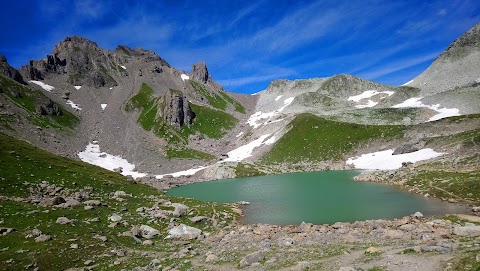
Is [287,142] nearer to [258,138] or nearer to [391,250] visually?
[258,138]

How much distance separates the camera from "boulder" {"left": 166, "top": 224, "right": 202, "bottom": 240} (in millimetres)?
37287

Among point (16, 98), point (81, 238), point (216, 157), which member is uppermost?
point (16, 98)

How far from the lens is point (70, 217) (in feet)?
126

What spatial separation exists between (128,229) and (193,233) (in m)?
7.81

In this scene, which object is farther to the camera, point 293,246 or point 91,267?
point 293,246

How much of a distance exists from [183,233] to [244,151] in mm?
136543

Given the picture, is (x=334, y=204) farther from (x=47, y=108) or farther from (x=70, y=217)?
(x=47, y=108)

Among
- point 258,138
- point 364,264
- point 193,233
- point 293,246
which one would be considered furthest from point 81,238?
point 258,138

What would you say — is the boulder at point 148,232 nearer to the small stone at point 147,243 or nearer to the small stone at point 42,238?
the small stone at point 147,243

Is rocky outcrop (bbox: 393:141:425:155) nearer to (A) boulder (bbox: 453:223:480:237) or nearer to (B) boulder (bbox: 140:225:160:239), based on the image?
(A) boulder (bbox: 453:223:480:237)

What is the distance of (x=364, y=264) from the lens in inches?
861

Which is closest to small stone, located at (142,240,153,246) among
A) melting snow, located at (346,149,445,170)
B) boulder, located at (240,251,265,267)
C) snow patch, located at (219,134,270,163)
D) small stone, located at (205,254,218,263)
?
small stone, located at (205,254,218,263)

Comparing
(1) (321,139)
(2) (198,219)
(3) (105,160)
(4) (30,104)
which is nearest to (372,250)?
(2) (198,219)

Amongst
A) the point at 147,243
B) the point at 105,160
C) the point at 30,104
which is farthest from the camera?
the point at 30,104
